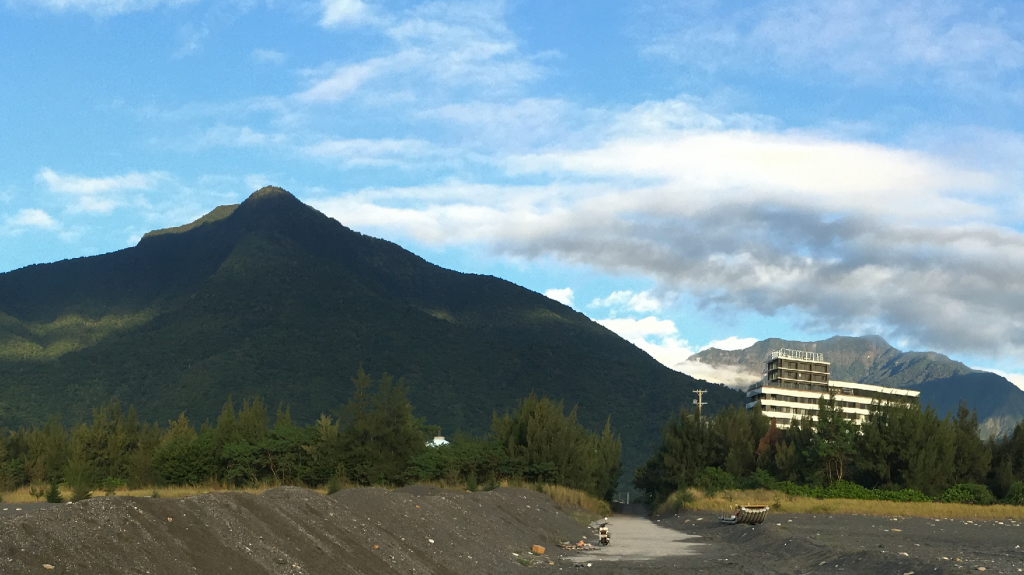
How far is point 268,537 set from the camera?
607 inches

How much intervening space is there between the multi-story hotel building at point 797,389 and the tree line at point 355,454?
105337 millimetres

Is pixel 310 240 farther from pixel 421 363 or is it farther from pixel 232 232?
pixel 421 363

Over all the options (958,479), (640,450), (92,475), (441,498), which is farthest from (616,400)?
(441,498)

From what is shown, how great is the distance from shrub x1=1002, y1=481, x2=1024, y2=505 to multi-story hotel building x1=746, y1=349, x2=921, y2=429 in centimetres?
9813

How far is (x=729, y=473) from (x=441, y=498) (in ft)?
107

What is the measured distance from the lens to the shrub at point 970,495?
44281 mm

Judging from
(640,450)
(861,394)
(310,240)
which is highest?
(310,240)

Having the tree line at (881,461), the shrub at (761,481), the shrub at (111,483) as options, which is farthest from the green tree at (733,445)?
the shrub at (111,483)

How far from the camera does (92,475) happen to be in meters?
45.5

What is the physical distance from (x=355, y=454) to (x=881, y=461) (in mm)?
25975

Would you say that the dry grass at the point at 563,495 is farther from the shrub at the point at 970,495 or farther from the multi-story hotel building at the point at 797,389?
the multi-story hotel building at the point at 797,389

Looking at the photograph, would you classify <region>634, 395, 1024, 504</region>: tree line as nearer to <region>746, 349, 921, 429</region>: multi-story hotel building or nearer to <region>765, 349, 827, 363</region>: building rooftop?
<region>746, 349, 921, 429</region>: multi-story hotel building

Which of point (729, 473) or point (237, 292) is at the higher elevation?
point (237, 292)

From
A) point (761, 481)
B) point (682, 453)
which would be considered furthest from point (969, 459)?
point (682, 453)
